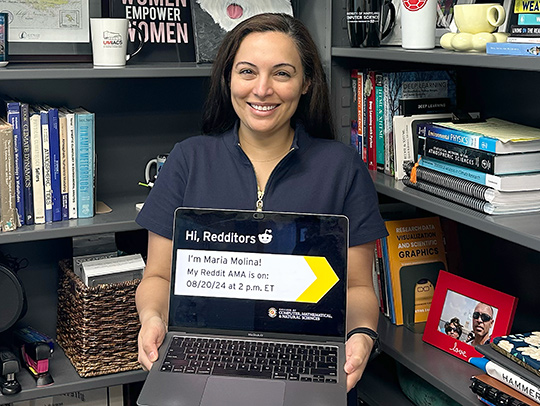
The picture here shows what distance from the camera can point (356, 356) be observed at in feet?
4.66

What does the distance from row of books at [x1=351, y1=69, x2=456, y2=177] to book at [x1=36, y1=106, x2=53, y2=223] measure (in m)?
0.83

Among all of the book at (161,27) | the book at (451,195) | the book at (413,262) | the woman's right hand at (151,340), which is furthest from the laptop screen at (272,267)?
the book at (161,27)

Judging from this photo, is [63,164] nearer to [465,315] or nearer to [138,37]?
[138,37]

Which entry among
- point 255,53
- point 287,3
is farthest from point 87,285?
point 287,3

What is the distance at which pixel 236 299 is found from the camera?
4.82 ft

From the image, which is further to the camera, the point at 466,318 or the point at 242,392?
the point at 466,318

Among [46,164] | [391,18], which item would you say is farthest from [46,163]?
[391,18]

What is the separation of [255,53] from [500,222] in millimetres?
614

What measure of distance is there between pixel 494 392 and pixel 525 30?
28.0 inches

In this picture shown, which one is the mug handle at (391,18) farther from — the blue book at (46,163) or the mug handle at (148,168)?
the blue book at (46,163)

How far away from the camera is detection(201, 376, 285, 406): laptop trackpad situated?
50.9 inches

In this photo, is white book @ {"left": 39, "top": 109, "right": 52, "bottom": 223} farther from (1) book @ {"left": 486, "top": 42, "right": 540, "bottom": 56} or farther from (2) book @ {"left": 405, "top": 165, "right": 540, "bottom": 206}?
(1) book @ {"left": 486, "top": 42, "right": 540, "bottom": 56}

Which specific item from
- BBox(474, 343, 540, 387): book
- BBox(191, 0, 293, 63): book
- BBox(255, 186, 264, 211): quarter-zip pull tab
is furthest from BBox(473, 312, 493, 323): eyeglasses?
BBox(191, 0, 293, 63): book

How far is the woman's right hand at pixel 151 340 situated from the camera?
1407 millimetres
